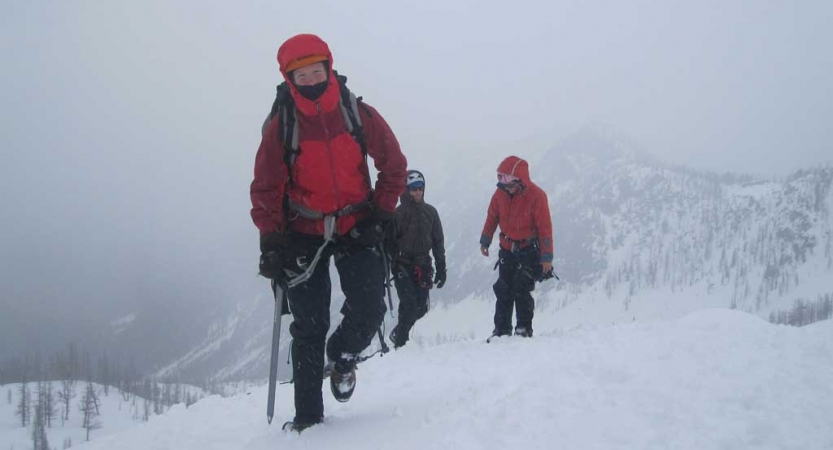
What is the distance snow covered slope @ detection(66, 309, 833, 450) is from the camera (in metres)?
3.30

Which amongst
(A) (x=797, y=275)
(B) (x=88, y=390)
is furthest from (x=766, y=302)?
(B) (x=88, y=390)

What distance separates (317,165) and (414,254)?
18.7ft

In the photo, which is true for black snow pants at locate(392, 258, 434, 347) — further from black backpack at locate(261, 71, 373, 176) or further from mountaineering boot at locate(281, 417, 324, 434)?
black backpack at locate(261, 71, 373, 176)

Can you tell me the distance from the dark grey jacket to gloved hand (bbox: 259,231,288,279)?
5585 millimetres

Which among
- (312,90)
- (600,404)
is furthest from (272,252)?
(600,404)

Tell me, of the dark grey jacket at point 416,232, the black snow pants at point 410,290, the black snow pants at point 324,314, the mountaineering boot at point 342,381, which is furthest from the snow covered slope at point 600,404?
the dark grey jacket at point 416,232

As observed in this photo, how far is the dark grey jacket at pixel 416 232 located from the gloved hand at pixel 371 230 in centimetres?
519

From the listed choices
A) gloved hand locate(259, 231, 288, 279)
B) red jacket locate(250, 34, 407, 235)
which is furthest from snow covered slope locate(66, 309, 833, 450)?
red jacket locate(250, 34, 407, 235)

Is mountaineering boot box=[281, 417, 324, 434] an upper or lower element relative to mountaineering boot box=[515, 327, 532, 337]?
upper

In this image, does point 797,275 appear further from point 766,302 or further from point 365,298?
point 365,298

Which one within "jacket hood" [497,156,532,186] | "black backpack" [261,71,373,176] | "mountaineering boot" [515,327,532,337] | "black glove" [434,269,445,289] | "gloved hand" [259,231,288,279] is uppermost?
"black backpack" [261,71,373,176]

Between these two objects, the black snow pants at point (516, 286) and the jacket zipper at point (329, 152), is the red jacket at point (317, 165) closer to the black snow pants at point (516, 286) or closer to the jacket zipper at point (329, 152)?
the jacket zipper at point (329, 152)

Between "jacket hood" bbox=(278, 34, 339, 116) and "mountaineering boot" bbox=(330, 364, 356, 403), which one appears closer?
"jacket hood" bbox=(278, 34, 339, 116)

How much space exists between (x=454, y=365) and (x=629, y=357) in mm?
2686
